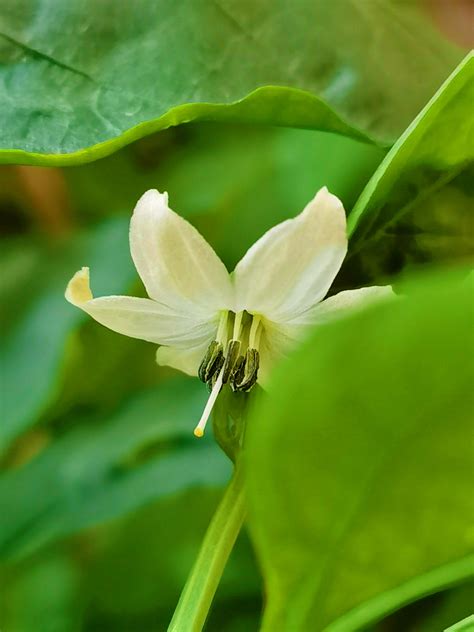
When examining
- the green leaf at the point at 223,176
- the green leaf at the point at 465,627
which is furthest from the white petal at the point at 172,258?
the green leaf at the point at 223,176

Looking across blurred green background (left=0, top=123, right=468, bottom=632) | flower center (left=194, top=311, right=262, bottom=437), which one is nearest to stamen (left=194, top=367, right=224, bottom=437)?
flower center (left=194, top=311, right=262, bottom=437)

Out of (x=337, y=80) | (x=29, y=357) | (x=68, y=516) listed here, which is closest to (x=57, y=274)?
(x=29, y=357)

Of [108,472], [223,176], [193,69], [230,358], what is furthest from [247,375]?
[223,176]

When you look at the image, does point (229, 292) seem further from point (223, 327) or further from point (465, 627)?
point (465, 627)

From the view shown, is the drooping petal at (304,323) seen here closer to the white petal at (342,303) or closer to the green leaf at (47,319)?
the white petal at (342,303)

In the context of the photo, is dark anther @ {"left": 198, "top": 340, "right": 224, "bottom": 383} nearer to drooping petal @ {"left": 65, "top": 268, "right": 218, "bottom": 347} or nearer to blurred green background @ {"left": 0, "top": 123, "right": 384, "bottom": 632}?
drooping petal @ {"left": 65, "top": 268, "right": 218, "bottom": 347}
